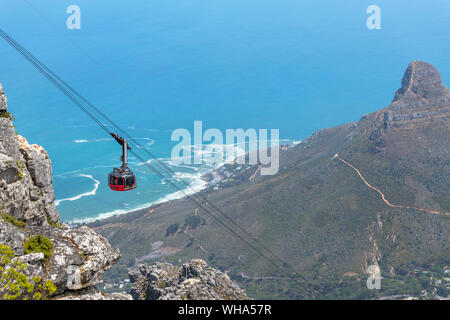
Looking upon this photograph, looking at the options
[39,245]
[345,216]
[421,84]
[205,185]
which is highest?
[39,245]

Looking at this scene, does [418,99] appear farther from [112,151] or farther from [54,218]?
[112,151]

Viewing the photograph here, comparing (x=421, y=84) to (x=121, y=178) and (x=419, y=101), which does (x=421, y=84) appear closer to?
(x=419, y=101)

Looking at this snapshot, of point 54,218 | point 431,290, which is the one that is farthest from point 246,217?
point 54,218

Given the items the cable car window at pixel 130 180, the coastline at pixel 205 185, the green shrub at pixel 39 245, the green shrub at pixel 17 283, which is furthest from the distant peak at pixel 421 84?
the green shrub at pixel 17 283

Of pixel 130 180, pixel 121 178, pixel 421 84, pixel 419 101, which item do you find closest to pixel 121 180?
pixel 121 178
